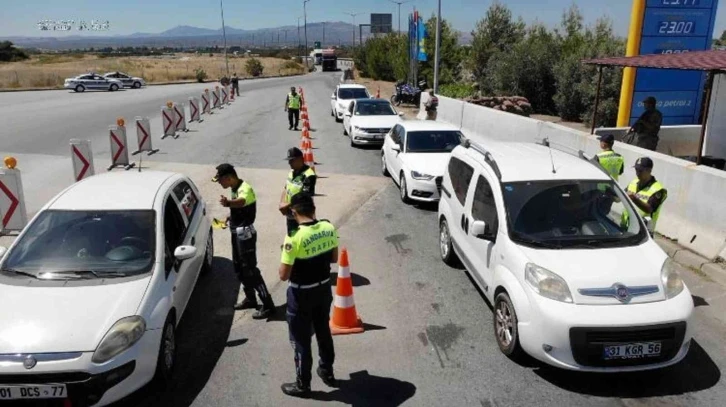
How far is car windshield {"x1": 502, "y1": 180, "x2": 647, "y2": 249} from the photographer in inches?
228

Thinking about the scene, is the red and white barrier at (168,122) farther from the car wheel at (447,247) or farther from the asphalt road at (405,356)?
the car wheel at (447,247)

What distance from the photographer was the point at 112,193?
6.27 meters

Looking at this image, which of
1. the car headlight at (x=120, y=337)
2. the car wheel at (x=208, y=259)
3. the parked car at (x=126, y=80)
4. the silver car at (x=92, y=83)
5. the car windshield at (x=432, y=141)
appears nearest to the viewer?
the car headlight at (x=120, y=337)

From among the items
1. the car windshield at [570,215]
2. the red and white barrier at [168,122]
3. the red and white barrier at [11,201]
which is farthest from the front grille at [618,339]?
the red and white barrier at [168,122]

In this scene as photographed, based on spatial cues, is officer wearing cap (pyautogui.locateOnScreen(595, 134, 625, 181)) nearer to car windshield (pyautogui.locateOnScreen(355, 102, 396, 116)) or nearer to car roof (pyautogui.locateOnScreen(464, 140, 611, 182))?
car roof (pyautogui.locateOnScreen(464, 140, 611, 182))

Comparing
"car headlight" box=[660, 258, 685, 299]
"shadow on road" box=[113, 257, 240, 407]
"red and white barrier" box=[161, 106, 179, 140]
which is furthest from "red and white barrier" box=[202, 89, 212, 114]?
"car headlight" box=[660, 258, 685, 299]

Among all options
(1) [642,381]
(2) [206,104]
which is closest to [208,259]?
(1) [642,381]

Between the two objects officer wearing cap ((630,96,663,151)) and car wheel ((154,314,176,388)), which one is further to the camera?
officer wearing cap ((630,96,663,151))

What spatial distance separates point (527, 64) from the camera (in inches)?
1083

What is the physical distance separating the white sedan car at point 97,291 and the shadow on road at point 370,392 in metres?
1.53

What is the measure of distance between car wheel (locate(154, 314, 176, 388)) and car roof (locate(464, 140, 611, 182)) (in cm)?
374

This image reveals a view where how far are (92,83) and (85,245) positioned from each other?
143 feet

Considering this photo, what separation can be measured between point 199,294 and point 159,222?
5.31ft

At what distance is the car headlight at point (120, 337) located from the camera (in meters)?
4.47
